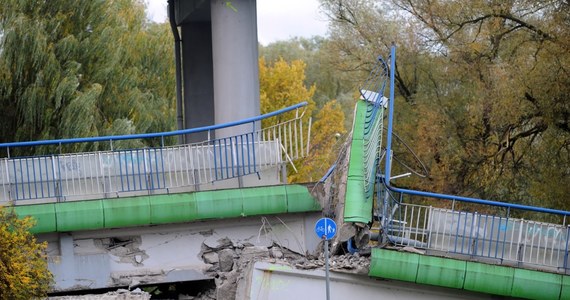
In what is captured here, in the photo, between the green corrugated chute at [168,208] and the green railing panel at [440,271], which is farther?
the green corrugated chute at [168,208]

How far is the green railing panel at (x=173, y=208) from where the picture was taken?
16.5m

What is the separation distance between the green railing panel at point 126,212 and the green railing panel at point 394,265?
10.6 ft

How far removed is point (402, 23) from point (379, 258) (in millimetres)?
18127

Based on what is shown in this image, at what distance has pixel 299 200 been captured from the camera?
1694cm

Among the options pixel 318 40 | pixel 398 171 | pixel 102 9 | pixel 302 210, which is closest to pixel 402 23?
pixel 398 171

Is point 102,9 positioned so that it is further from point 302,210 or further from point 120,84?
point 302,210

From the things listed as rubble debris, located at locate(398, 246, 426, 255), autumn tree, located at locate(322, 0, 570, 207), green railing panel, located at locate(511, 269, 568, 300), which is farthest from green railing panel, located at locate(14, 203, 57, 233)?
autumn tree, located at locate(322, 0, 570, 207)

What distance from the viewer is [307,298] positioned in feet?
52.1

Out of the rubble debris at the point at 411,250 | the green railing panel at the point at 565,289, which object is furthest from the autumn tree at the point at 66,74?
the green railing panel at the point at 565,289

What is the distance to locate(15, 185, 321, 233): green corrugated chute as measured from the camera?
16219 mm

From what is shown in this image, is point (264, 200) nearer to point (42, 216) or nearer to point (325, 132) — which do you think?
point (42, 216)

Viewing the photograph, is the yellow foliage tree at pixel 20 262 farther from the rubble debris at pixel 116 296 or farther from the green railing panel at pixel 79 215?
the green railing panel at pixel 79 215

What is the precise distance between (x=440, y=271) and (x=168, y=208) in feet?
12.6

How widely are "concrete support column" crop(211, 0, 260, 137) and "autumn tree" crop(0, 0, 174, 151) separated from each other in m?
10.8
